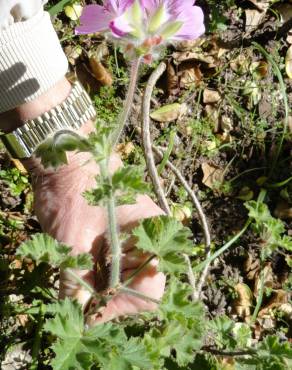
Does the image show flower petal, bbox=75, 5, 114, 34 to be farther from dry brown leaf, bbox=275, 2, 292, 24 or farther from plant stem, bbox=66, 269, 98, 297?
dry brown leaf, bbox=275, 2, 292, 24

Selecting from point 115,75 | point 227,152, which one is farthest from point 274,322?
point 115,75

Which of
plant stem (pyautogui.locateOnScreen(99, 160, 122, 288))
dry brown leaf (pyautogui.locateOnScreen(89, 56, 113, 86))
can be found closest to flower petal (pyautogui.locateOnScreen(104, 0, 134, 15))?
plant stem (pyautogui.locateOnScreen(99, 160, 122, 288))

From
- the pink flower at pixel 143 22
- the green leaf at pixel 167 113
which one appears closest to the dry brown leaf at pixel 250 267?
the green leaf at pixel 167 113

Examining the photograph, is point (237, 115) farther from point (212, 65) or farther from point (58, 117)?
point (58, 117)

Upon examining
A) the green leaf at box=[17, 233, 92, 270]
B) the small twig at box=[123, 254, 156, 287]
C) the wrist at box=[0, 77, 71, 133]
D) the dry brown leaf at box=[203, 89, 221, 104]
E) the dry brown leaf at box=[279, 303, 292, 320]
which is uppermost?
the wrist at box=[0, 77, 71, 133]

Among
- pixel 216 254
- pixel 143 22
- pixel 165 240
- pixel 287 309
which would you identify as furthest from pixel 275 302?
pixel 143 22

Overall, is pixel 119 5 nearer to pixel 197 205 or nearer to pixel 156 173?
pixel 156 173
